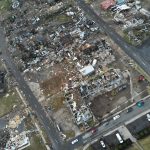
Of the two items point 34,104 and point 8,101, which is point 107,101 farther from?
point 8,101

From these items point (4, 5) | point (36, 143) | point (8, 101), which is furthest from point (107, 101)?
point (4, 5)

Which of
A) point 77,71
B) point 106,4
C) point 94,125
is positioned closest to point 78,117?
point 94,125

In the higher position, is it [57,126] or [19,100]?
[19,100]

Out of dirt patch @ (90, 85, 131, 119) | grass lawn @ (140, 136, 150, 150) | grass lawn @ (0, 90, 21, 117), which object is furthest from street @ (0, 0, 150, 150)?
grass lawn @ (140, 136, 150, 150)

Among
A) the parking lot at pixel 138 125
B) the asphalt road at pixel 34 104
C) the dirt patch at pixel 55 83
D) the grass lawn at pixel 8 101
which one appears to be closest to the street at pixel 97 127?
the asphalt road at pixel 34 104

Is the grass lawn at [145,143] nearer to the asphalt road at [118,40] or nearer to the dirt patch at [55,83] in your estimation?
the asphalt road at [118,40]

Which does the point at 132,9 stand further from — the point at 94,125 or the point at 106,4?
the point at 94,125

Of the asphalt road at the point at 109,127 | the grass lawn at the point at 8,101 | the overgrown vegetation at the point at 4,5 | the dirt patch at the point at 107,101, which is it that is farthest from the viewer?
→ the overgrown vegetation at the point at 4,5
